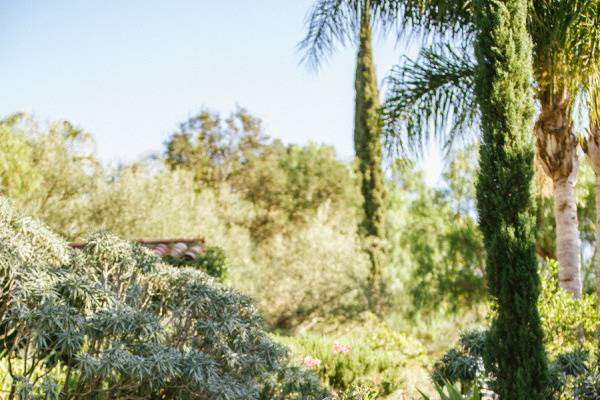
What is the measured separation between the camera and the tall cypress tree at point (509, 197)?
5.27 meters

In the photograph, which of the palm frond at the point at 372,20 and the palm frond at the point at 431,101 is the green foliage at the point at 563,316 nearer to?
the palm frond at the point at 431,101

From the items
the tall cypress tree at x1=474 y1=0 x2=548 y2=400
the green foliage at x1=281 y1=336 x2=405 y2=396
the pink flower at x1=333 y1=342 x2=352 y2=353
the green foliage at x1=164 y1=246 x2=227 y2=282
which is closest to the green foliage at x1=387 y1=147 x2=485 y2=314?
the green foliage at x1=164 y1=246 x2=227 y2=282

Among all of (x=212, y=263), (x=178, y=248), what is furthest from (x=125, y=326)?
(x=212, y=263)

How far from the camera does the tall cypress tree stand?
17.3 feet

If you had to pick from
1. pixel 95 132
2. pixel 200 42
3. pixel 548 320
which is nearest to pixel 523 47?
pixel 548 320

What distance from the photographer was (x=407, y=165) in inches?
350

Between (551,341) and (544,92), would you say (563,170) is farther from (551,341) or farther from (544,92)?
(551,341)

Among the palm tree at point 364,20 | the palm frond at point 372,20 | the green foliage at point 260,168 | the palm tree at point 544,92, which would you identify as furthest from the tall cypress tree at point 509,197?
the green foliage at point 260,168

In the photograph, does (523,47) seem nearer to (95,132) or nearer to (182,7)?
(182,7)

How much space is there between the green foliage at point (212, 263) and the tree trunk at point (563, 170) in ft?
18.5

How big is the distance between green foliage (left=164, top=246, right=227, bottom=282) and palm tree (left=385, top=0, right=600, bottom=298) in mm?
4133

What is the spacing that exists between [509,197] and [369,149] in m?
12.9

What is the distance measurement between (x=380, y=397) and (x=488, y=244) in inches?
147

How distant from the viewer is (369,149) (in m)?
18.2
